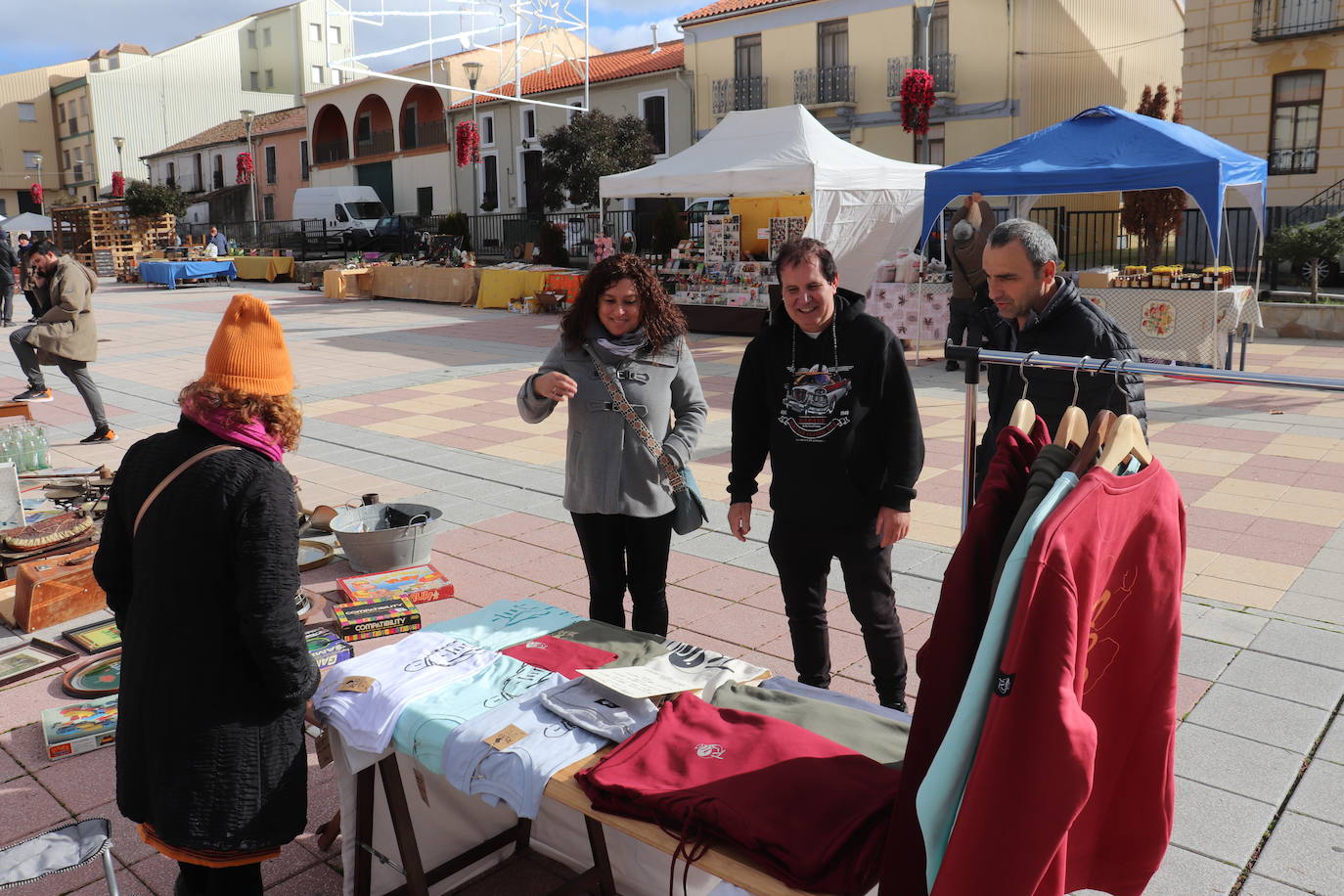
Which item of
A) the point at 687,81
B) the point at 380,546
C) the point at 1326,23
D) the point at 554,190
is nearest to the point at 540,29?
the point at 554,190

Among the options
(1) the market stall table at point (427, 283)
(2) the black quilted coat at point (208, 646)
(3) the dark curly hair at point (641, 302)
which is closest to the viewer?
(2) the black quilted coat at point (208, 646)

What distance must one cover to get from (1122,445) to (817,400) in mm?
1403

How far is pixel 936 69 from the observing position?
2488cm

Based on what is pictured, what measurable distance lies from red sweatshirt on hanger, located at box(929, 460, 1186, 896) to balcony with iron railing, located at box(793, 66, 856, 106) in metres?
26.0

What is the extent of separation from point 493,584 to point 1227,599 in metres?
3.55

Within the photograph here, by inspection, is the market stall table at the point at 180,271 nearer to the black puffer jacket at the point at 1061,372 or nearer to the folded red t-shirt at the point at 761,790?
the black puffer jacket at the point at 1061,372

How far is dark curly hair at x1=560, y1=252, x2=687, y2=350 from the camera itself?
11.5 ft

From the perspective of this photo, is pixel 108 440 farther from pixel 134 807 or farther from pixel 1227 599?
pixel 1227 599

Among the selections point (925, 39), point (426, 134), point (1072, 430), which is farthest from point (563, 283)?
point (426, 134)

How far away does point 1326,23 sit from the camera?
19.9m

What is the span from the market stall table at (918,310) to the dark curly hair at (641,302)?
9.19m

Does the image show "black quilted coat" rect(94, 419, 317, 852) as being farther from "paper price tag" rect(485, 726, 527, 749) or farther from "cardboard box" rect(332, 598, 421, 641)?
"cardboard box" rect(332, 598, 421, 641)

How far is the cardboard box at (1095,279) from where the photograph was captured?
1185 cm

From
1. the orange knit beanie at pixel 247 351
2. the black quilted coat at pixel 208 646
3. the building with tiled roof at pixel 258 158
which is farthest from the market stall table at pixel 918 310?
the building with tiled roof at pixel 258 158
